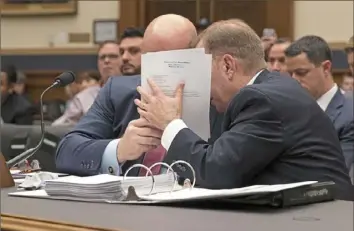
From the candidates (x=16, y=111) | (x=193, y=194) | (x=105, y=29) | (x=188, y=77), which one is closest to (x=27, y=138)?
(x=188, y=77)

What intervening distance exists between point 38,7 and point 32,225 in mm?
6438

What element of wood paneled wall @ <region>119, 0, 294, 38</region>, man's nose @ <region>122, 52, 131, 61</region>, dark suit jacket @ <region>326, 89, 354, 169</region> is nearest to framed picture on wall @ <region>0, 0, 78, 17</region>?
wood paneled wall @ <region>119, 0, 294, 38</region>

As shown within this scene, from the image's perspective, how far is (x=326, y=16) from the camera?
6.29 metres

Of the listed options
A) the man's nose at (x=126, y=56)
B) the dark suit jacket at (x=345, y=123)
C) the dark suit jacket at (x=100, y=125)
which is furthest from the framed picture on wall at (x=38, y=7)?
the dark suit jacket at (x=100, y=125)

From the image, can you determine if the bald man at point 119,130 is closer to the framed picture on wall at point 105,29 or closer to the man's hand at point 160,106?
the man's hand at point 160,106

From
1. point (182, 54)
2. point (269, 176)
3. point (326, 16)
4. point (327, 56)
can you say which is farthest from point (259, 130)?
point (326, 16)

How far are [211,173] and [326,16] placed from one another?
473 cm

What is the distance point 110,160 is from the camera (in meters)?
2.26

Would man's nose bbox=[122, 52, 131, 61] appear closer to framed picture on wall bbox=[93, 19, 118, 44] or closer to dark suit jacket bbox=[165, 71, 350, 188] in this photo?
dark suit jacket bbox=[165, 71, 350, 188]

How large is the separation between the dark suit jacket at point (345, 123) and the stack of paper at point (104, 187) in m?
1.67

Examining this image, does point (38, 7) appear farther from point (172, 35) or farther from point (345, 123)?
point (172, 35)

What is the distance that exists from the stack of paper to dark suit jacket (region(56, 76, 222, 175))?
56 cm

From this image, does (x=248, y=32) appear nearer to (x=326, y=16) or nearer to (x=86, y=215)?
(x=86, y=215)

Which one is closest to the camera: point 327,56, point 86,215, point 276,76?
point 86,215
